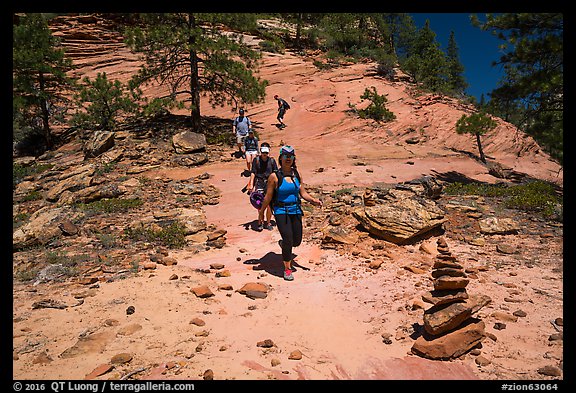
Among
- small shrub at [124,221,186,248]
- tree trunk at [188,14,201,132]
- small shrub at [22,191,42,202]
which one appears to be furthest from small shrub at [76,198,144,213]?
tree trunk at [188,14,201,132]

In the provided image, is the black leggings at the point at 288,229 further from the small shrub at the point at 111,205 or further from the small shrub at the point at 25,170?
the small shrub at the point at 25,170

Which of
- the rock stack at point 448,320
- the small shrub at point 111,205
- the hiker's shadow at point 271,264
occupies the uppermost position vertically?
the rock stack at point 448,320

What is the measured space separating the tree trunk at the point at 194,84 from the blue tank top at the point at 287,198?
1172 cm

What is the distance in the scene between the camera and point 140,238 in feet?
23.7

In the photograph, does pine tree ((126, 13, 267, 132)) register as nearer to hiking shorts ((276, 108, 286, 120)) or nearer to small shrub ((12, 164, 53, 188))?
hiking shorts ((276, 108, 286, 120))

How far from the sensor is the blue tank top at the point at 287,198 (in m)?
5.39

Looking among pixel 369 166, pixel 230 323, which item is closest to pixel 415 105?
pixel 369 166

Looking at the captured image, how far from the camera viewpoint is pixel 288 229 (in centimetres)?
540

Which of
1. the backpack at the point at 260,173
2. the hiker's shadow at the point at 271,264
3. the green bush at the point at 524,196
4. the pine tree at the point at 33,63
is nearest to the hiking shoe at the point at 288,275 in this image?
the hiker's shadow at the point at 271,264

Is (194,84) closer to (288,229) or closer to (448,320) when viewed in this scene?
(288,229)

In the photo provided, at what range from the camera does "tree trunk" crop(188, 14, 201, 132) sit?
50.7 feet
